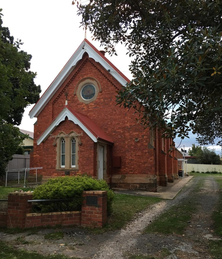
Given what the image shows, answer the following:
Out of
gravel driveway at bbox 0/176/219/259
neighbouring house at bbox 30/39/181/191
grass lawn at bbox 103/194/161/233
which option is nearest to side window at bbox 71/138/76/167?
neighbouring house at bbox 30/39/181/191

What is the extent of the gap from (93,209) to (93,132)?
760cm

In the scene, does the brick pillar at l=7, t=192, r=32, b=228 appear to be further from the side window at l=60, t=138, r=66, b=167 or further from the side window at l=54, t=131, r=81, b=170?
the side window at l=60, t=138, r=66, b=167

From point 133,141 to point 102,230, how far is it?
9.61 metres

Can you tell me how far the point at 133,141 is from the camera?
15.9 metres

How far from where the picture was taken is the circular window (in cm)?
1734

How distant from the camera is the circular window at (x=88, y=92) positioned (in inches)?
683

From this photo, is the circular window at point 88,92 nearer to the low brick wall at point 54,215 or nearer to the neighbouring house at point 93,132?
the neighbouring house at point 93,132

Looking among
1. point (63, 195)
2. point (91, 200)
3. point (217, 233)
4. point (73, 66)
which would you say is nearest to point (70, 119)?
point (73, 66)

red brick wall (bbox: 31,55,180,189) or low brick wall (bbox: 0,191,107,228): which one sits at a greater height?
red brick wall (bbox: 31,55,180,189)

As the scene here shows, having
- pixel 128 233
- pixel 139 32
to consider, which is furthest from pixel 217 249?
pixel 139 32

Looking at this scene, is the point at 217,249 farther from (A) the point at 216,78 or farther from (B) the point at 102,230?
(A) the point at 216,78

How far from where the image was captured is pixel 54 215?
6789 millimetres

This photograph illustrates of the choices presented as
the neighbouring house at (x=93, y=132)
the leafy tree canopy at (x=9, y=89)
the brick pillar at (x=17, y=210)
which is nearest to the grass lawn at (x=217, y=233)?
the brick pillar at (x=17, y=210)

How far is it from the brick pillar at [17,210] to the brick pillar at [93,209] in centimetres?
152
